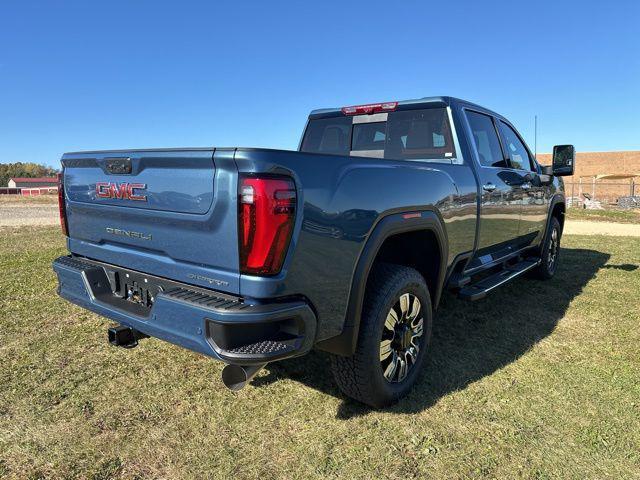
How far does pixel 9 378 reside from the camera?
3244 millimetres

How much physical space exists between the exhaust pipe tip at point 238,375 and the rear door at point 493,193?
7.79 feet

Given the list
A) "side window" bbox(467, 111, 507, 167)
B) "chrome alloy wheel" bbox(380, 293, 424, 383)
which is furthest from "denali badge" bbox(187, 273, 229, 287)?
"side window" bbox(467, 111, 507, 167)

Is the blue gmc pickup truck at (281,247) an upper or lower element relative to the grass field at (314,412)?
upper

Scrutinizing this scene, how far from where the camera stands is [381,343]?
2.81 metres

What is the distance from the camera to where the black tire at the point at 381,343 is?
2664 millimetres

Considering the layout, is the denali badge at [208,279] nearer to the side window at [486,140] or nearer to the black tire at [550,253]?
the side window at [486,140]

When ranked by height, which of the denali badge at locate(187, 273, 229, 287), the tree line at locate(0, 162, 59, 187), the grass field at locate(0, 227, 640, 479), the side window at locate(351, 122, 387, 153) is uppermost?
the tree line at locate(0, 162, 59, 187)

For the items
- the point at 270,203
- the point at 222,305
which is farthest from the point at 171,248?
the point at 270,203

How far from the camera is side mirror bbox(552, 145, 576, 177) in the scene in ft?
18.0

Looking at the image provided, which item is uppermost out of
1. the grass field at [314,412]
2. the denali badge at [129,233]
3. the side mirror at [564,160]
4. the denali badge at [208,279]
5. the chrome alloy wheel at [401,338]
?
the side mirror at [564,160]

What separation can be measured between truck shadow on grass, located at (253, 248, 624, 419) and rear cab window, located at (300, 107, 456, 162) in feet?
5.18

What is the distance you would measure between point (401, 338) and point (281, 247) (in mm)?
1234

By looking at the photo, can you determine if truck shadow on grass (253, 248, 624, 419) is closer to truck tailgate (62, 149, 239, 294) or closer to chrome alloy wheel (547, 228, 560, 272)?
chrome alloy wheel (547, 228, 560, 272)

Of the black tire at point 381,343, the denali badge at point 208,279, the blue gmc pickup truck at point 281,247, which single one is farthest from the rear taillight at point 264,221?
the black tire at point 381,343
